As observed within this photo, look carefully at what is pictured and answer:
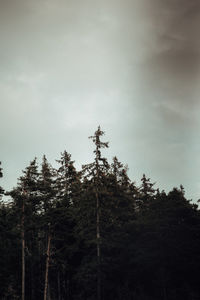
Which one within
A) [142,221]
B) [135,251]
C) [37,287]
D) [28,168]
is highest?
[28,168]

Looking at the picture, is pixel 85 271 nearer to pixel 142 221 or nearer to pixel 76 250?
pixel 76 250

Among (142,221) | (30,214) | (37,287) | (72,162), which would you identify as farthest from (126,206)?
(37,287)

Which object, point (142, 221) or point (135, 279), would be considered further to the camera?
point (135, 279)

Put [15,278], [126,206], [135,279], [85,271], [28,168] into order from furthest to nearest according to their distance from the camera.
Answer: [15,278] → [126,206] → [28,168] → [135,279] → [85,271]

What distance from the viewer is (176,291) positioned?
2348 centimetres

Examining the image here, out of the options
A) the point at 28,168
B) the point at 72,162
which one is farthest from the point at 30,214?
the point at 72,162

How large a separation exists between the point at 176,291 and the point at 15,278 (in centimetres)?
2072

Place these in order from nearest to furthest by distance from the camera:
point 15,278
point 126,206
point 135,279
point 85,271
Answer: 1. point 85,271
2. point 135,279
3. point 126,206
4. point 15,278

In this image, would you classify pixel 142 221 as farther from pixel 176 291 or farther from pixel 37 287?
pixel 37 287

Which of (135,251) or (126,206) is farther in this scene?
(126,206)

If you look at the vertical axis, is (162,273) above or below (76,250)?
below

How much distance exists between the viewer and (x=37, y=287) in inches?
1320

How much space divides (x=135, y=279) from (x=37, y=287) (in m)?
15.7

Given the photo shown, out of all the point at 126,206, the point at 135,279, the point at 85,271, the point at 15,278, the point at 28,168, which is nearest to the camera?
the point at 85,271
